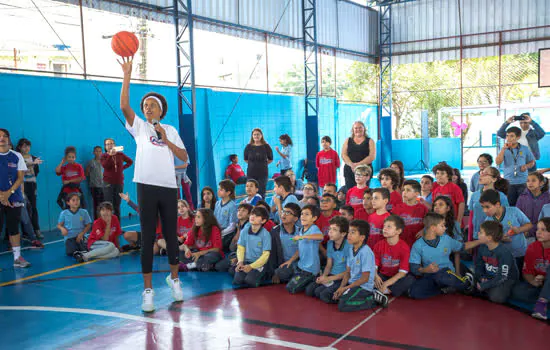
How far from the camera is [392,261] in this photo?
16.1 feet

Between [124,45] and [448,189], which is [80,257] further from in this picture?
[448,189]

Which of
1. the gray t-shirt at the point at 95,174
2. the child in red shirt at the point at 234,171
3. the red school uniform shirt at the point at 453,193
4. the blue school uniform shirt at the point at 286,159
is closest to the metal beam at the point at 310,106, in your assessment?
the blue school uniform shirt at the point at 286,159

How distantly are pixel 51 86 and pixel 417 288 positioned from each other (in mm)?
7558

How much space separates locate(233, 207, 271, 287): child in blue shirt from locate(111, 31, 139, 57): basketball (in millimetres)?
2152

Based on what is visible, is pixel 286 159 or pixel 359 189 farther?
pixel 286 159

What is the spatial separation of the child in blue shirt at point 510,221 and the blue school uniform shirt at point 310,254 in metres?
1.69

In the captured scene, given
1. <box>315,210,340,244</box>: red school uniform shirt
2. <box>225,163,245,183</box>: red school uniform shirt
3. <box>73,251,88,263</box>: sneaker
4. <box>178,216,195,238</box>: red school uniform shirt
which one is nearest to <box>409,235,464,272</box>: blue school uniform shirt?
<box>315,210,340,244</box>: red school uniform shirt

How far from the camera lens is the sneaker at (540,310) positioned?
13.8 feet

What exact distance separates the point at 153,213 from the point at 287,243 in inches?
72.5

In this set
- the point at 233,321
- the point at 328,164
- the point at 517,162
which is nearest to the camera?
the point at 233,321

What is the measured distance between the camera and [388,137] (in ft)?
67.0

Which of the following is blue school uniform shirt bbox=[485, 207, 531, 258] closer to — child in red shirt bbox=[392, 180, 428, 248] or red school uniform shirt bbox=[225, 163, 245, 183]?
child in red shirt bbox=[392, 180, 428, 248]

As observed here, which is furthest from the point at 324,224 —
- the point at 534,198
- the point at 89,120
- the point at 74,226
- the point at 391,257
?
the point at 89,120

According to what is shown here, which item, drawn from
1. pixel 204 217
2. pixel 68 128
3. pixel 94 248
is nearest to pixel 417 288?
pixel 204 217
